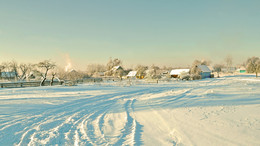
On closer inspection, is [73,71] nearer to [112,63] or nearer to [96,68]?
[112,63]

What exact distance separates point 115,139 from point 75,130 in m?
1.79

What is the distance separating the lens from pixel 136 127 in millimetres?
5859

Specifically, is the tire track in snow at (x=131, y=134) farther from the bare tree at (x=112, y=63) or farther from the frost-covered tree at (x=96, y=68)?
the frost-covered tree at (x=96, y=68)

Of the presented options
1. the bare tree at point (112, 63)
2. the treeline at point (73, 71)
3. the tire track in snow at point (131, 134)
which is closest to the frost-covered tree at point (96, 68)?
the treeline at point (73, 71)

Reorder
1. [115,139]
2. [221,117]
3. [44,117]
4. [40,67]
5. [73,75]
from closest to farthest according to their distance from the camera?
[115,139], [221,117], [44,117], [40,67], [73,75]

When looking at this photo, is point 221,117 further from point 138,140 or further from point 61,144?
point 61,144

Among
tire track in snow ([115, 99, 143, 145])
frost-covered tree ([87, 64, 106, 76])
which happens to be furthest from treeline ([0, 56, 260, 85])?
tire track in snow ([115, 99, 143, 145])

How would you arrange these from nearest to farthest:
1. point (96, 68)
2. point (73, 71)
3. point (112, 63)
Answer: point (73, 71) < point (112, 63) < point (96, 68)

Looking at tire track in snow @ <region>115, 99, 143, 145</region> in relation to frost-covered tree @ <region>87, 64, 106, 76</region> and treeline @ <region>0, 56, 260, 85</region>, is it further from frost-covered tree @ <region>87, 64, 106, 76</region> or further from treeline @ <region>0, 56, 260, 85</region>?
frost-covered tree @ <region>87, 64, 106, 76</region>

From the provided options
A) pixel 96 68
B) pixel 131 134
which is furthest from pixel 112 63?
pixel 131 134

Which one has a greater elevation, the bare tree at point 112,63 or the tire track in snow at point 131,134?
the bare tree at point 112,63

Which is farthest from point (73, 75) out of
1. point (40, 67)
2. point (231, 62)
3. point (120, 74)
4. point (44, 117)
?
point (231, 62)

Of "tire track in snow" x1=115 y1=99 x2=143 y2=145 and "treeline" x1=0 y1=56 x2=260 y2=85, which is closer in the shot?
"tire track in snow" x1=115 y1=99 x2=143 y2=145

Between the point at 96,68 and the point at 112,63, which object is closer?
the point at 112,63
